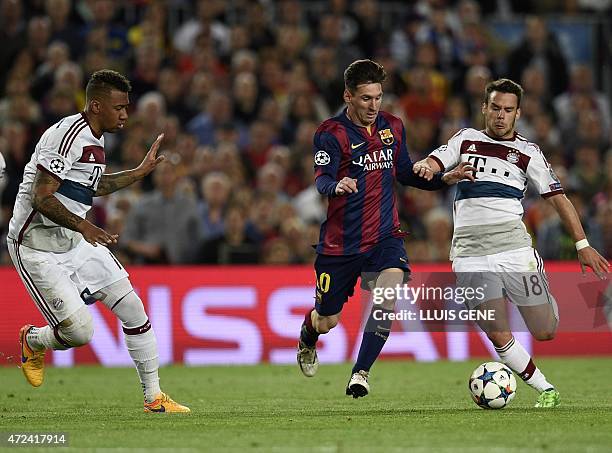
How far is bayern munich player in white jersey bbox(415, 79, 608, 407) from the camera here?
1030cm

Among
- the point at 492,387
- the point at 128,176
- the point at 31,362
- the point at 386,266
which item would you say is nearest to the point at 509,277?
the point at 492,387

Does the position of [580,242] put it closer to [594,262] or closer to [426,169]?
[594,262]

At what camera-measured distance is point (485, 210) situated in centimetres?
1036

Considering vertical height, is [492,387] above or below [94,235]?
below

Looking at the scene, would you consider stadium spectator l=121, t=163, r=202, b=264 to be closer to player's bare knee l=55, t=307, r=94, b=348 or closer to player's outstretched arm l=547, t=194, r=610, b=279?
player's bare knee l=55, t=307, r=94, b=348

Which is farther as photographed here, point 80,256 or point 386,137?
point 386,137

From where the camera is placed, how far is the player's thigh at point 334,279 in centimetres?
1048

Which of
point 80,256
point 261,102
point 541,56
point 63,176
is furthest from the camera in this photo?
point 541,56

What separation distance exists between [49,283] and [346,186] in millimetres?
2592

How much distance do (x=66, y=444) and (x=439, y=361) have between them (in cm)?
892

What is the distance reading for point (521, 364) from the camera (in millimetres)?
10289

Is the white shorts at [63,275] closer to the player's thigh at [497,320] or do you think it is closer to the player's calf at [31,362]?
the player's calf at [31,362]

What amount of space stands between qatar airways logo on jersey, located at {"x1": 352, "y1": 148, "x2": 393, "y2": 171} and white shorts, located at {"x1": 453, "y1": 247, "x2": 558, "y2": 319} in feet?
3.48

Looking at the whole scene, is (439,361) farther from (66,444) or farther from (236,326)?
(66,444)
